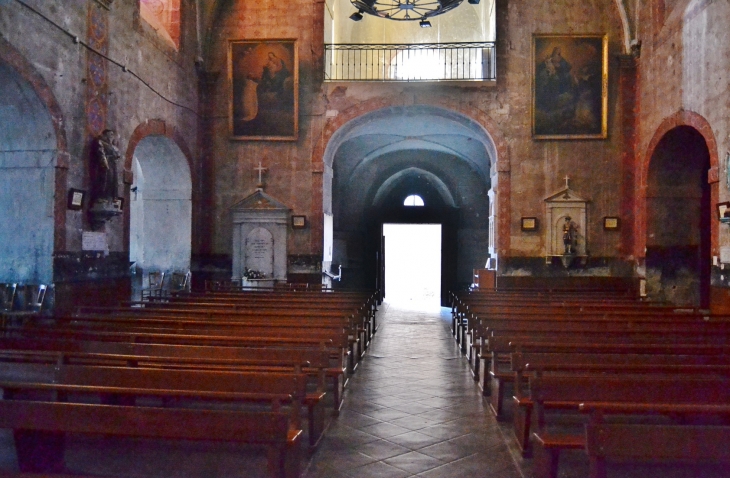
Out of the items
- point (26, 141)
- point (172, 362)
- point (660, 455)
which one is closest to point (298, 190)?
point (26, 141)

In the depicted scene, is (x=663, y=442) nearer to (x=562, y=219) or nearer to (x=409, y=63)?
(x=562, y=219)

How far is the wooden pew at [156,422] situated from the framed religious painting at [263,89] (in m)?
12.2

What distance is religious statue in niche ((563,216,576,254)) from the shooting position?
1392 centimetres

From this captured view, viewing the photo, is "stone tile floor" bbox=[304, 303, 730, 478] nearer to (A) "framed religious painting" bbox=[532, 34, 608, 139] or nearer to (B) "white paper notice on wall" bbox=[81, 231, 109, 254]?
(B) "white paper notice on wall" bbox=[81, 231, 109, 254]

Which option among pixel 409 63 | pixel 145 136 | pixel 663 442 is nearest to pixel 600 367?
pixel 663 442

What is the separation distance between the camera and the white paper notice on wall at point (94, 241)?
9.67 m

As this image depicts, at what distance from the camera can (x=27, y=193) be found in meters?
8.97

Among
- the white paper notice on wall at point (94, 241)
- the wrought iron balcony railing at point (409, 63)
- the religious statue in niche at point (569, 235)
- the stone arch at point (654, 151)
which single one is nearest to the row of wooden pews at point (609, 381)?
the stone arch at point (654, 151)

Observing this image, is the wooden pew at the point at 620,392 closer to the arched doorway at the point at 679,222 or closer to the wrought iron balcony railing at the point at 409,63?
the arched doorway at the point at 679,222

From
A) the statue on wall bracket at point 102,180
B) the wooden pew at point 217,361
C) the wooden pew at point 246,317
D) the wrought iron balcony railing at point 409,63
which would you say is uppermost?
the wrought iron balcony railing at point 409,63

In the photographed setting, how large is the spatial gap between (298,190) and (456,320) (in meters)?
5.48

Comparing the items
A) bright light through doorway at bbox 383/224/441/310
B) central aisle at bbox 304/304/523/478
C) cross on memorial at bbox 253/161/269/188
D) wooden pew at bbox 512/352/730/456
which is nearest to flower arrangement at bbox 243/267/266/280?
cross on memorial at bbox 253/161/269/188

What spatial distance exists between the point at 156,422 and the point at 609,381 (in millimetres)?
2517

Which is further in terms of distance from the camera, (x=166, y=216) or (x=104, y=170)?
(x=166, y=216)
